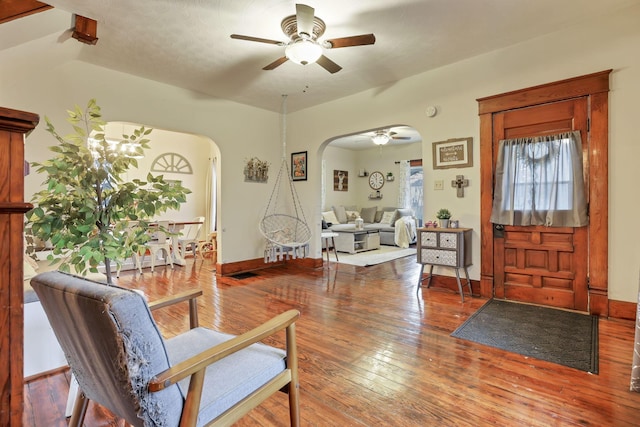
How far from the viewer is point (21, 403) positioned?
706mm

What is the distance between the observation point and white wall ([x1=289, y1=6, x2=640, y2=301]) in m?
2.82

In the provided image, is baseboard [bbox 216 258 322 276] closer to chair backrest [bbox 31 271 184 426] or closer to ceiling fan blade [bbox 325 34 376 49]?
ceiling fan blade [bbox 325 34 376 49]

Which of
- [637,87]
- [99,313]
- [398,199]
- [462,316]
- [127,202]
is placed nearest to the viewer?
[99,313]

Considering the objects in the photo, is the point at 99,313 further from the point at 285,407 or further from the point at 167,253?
the point at 167,253

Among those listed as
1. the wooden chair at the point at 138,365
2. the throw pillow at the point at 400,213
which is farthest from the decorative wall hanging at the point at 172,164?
the wooden chair at the point at 138,365

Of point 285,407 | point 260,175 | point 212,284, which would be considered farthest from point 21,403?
point 260,175

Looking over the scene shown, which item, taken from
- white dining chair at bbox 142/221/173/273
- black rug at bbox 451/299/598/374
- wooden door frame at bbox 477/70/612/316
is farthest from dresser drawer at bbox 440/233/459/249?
white dining chair at bbox 142/221/173/273

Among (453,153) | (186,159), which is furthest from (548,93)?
(186,159)

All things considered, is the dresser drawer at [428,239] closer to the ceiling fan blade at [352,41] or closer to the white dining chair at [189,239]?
the ceiling fan blade at [352,41]

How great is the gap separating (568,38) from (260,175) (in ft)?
14.5

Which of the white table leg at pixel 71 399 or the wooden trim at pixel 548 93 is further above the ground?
the wooden trim at pixel 548 93

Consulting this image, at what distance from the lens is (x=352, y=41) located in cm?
273

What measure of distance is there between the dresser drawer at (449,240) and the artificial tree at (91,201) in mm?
2982

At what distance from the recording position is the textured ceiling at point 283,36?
2.67m
